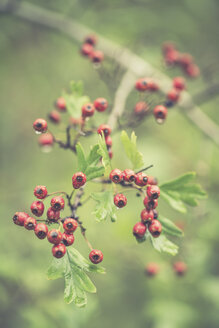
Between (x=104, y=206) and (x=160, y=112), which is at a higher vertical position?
(x=160, y=112)

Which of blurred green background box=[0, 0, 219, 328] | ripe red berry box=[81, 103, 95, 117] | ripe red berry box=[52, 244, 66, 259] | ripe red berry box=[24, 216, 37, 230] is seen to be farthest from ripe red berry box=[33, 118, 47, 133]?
blurred green background box=[0, 0, 219, 328]

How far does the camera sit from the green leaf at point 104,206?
1471 mm

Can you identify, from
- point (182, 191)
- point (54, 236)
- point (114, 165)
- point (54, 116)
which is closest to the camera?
point (54, 236)

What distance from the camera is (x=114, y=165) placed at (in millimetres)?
4594

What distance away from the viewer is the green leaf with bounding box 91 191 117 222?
57.9 inches

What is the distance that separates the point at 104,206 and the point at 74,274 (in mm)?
395

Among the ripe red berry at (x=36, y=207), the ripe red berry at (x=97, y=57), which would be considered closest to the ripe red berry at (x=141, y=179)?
the ripe red berry at (x=36, y=207)

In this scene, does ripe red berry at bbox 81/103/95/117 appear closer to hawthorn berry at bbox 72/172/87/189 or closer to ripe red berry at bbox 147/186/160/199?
hawthorn berry at bbox 72/172/87/189

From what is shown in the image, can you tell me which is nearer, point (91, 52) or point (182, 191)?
point (182, 191)

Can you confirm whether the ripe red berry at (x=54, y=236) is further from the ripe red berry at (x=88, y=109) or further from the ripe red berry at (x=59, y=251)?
the ripe red berry at (x=88, y=109)

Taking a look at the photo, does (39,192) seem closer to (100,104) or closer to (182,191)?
(100,104)

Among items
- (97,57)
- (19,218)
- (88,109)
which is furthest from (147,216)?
(97,57)

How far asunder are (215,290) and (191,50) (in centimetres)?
380

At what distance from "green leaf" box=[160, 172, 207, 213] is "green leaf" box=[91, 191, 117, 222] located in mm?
387
